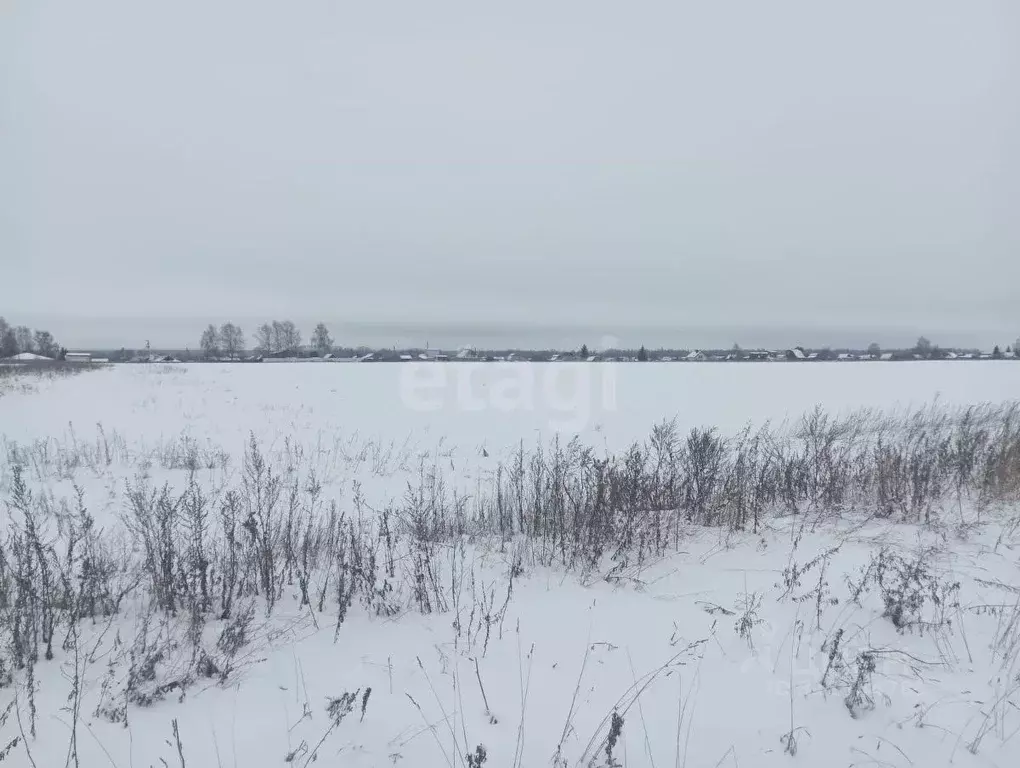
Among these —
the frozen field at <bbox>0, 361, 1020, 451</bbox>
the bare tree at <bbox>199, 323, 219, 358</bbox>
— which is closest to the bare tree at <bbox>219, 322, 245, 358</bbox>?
the bare tree at <bbox>199, 323, 219, 358</bbox>

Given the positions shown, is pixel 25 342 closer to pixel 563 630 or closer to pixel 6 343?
pixel 6 343

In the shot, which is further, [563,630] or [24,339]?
[24,339]

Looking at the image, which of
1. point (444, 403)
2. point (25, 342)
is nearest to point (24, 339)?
point (25, 342)

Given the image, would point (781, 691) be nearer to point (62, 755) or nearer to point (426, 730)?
point (426, 730)

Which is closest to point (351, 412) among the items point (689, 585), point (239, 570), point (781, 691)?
point (239, 570)

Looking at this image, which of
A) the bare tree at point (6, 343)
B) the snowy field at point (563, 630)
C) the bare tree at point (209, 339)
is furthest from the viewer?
the bare tree at point (209, 339)

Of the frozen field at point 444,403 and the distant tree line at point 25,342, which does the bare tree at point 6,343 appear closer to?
the distant tree line at point 25,342

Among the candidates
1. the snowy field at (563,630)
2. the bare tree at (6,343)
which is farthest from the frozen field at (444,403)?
the bare tree at (6,343)

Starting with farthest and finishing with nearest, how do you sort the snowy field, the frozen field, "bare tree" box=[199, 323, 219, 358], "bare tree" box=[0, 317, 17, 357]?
"bare tree" box=[199, 323, 219, 358]
"bare tree" box=[0, 317, 17, 357]
the frozen field
the snowy field

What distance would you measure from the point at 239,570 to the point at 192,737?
6.90 ft

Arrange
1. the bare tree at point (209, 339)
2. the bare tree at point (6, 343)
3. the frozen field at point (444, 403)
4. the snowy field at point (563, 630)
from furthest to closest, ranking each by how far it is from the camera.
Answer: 1. the bare tree at point (209, 339)
2. the bare tree at point (6, 343)
3. the frozen field at point (444, 403)
4. the snowy field at point (563, 630)

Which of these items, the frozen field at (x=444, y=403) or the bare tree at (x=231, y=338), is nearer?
the frozen field at (x=444, y=403)

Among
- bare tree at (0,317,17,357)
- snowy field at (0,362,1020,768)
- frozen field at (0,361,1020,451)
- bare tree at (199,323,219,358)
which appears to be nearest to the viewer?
snowy field at (0,362,1020,768)

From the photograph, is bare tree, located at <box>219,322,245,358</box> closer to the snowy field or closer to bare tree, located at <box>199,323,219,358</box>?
bare tree, located at <box>199,323,219,358</box>
